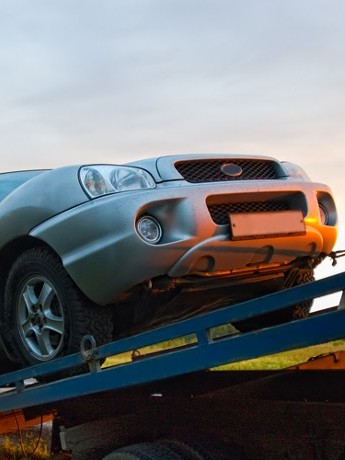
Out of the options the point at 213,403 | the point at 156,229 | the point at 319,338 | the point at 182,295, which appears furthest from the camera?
the point at 182,295

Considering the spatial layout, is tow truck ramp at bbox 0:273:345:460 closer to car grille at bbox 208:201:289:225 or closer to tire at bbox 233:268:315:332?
tire at bbox 233:268:315:332

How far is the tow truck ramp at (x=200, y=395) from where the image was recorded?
8.84ft

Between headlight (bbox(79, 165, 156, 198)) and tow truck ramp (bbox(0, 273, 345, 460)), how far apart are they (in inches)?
28.6

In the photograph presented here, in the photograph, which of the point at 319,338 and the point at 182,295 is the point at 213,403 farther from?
the point at 319,338

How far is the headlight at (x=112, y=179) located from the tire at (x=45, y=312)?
425mm

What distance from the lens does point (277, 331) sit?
259cm

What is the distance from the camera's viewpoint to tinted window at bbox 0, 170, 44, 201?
15.8 ft

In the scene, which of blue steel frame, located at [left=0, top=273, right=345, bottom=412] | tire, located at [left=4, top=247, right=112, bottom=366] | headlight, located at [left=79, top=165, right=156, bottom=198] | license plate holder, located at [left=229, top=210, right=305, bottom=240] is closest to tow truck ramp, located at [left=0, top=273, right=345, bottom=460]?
blue steel frame, located at [left=0, top=273, right=345, bottom=412]

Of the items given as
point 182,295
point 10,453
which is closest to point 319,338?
point 182,295

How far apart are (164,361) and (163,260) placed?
58 cm

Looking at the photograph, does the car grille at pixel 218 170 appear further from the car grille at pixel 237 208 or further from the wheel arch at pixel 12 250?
the wheel arch at pixel 12 250

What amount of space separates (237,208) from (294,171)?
660 millimetres

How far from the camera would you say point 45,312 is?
3799 millimetres

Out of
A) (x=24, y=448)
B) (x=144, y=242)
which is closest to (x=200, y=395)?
(x=144, y=242)
